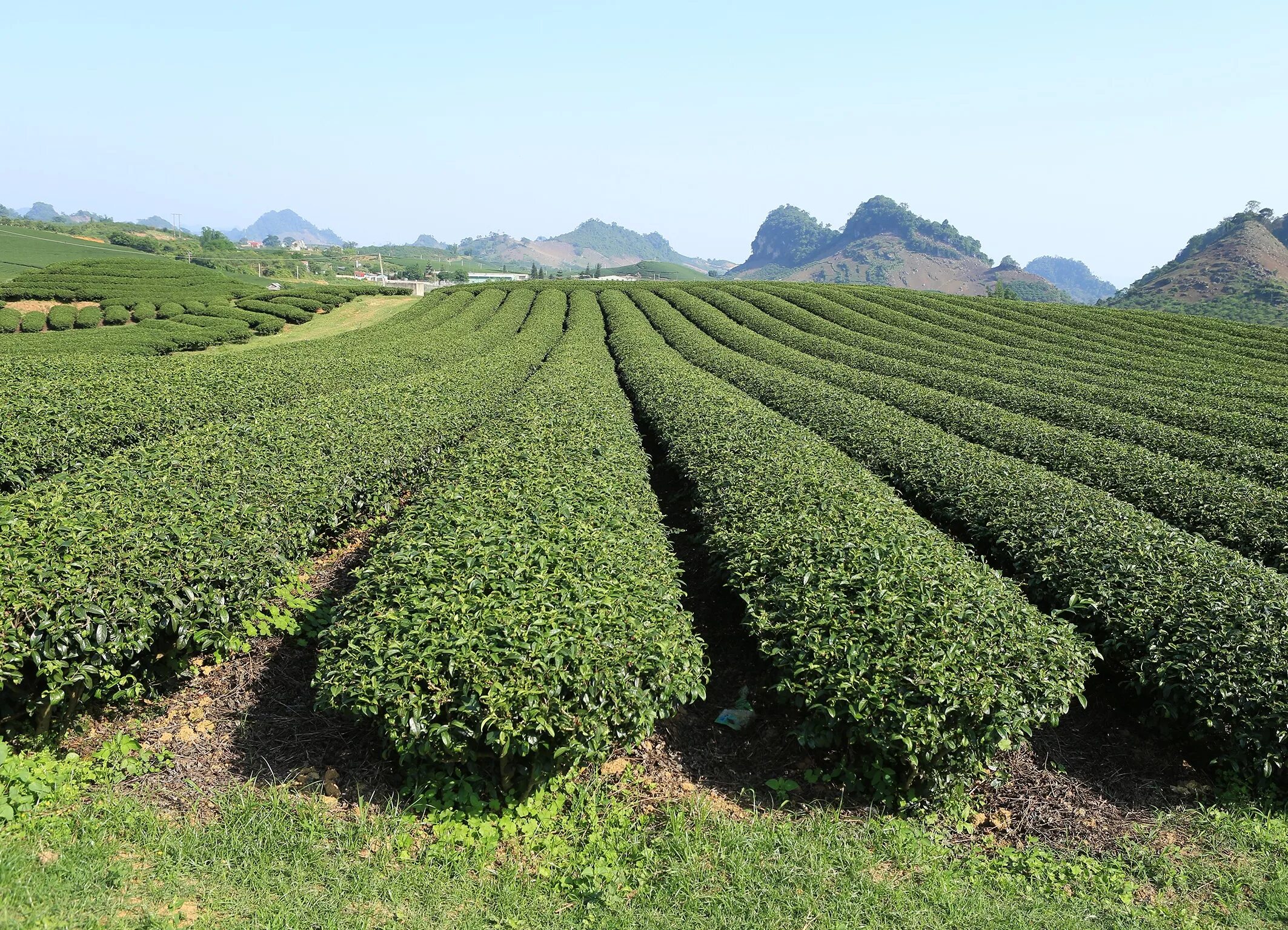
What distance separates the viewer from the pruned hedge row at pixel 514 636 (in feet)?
14.0

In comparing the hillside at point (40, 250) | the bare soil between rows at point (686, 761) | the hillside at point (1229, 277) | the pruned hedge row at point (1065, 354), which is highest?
the hillside at point (1229, 277)

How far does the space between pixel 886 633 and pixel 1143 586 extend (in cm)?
324

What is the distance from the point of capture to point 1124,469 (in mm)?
11289

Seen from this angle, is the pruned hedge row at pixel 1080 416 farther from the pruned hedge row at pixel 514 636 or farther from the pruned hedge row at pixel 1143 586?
the pruned hedge row at pixel 514 636

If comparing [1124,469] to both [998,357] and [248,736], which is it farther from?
[998,357]

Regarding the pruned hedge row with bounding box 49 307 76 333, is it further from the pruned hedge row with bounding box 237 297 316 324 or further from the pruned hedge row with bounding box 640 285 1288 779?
the pruned hedge row with bounding box 640 285 1288 779

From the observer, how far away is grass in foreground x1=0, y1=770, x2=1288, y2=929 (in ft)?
12.0

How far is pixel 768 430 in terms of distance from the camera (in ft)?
37.2

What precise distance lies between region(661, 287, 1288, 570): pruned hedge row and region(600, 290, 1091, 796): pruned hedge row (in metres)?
4.93

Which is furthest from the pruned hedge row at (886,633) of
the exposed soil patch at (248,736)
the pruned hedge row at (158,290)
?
the pruned hedge row at (158,290)

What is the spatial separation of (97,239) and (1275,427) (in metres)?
123

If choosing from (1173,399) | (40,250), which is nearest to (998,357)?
(1173,399)

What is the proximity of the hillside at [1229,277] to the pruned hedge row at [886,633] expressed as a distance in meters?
90.0

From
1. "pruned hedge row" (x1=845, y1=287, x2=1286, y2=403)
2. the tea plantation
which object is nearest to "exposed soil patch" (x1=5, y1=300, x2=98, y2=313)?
the tea plantation
